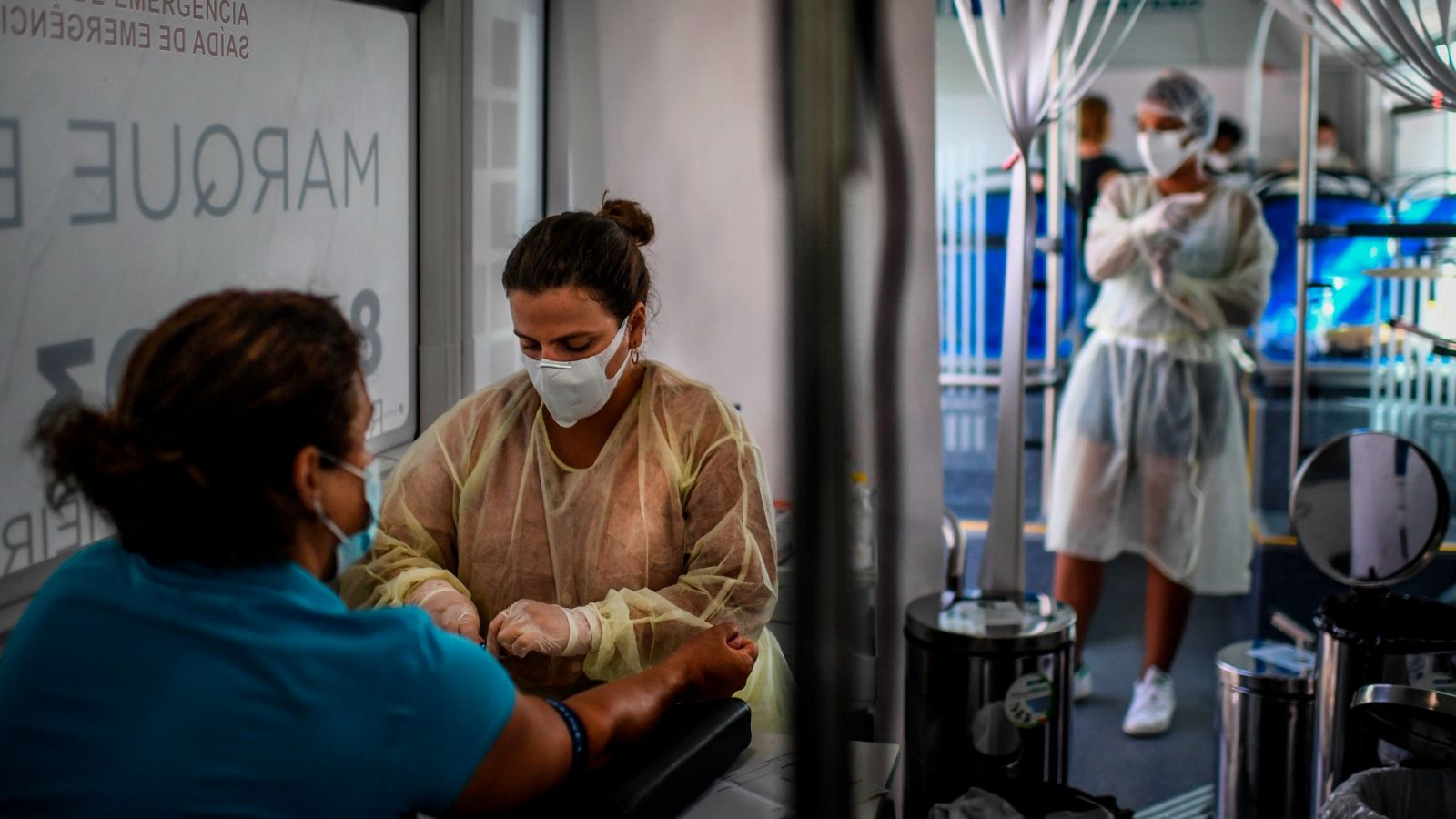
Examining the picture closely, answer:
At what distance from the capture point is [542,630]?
174 centimetres

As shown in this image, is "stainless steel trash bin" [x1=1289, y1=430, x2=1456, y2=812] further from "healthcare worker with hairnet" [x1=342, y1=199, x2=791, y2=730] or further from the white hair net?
the white hair net

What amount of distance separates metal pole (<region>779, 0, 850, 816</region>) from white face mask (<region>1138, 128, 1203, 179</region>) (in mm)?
3075

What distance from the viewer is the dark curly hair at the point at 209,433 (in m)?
1.10

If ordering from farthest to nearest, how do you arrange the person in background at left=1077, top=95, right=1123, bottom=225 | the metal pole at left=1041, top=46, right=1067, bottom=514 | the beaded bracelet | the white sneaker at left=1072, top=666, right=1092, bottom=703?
the person in background at left=1077, top=95, right=1123, bottom=225
the metal pole at left=1041, top=46, right=1067, bottom=514
the white sneaker at left=1072, top=666, right=1092, bottom=703
the beaded bracelet

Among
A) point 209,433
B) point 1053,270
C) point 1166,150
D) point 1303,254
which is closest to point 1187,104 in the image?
point 1166,150

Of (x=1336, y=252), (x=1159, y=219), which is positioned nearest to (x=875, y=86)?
(x=1159, y=219)

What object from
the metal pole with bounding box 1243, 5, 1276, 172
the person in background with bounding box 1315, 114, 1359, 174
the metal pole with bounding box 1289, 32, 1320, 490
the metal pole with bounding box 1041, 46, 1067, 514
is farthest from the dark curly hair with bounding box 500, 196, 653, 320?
the person in background with bounding box 1315, 114, 1359, 174

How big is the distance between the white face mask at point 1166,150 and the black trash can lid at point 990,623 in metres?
1.24

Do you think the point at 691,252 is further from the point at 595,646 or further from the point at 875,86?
the point at 875,86

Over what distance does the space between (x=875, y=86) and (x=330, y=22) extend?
1.73 metres

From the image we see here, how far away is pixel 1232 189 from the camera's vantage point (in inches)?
128

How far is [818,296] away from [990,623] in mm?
2185

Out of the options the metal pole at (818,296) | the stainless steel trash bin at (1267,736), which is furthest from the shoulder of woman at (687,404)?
the metal pole at (818,296)

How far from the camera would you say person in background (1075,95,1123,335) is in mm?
4926
